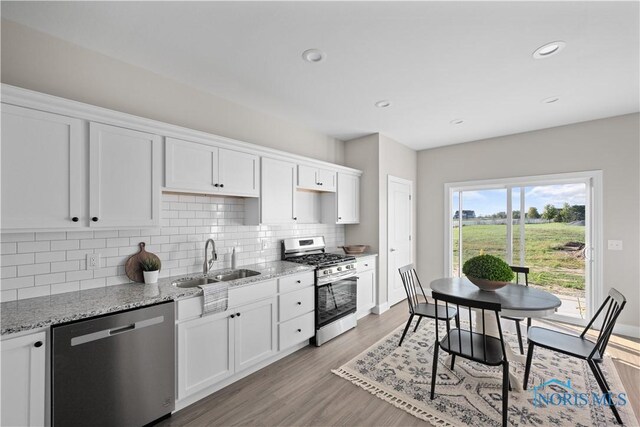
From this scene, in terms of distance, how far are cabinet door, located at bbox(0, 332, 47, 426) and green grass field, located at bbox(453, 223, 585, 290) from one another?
17.6 ft

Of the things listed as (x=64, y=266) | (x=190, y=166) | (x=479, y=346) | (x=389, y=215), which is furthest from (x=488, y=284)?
(x=64, y=266)

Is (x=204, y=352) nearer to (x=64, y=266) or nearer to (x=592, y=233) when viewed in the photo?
(x=64, y=266)

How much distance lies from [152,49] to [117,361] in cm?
229

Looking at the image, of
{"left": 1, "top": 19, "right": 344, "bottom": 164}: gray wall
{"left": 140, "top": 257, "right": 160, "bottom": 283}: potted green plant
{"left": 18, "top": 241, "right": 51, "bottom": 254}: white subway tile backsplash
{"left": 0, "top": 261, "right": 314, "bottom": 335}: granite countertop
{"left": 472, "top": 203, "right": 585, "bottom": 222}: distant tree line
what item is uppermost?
{"left": 1, "top": 19, "right": 344, "bottom": 164}: gray wall

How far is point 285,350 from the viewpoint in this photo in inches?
119

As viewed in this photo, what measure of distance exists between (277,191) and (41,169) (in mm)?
1961

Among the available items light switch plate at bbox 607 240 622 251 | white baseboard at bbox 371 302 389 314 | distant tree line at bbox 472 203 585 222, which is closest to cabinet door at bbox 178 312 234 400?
white baseboard at bbox 371 302 389 314

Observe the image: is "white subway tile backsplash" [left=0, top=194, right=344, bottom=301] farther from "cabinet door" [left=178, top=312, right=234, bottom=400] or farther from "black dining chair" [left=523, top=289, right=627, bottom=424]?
"black dining chair" [left=523, top=289, right=627, bottom=424]

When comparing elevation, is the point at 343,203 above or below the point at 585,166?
below

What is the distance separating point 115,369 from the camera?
1771mm

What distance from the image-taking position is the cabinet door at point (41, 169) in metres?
1.68

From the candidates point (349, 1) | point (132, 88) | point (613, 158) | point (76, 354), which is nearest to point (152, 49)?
point (132, 88)

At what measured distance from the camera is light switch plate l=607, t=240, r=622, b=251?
3.58 metres

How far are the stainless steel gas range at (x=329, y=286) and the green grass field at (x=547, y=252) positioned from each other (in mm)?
2582
